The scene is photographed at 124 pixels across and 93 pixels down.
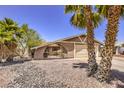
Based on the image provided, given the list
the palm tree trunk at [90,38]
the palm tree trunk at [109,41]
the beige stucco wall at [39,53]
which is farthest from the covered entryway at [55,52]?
the palm tree trunk at [109,41]

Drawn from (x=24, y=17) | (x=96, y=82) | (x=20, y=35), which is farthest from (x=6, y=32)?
(x=96, y=82)

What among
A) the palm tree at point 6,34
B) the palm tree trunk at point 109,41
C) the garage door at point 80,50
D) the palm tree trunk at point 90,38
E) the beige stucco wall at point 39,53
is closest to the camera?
the palm tree trunk at point 109,41

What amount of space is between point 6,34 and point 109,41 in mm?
12770

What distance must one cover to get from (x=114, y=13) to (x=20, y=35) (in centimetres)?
1403

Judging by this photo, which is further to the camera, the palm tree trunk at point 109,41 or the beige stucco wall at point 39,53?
the beige stucco wall at point 39,53

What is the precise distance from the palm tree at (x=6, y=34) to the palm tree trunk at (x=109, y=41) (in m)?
12.0

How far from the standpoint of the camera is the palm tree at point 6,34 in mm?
18375

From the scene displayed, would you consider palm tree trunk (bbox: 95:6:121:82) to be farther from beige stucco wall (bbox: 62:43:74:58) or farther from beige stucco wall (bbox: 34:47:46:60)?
beige stucco wall (bbox: 62:43:74:58)

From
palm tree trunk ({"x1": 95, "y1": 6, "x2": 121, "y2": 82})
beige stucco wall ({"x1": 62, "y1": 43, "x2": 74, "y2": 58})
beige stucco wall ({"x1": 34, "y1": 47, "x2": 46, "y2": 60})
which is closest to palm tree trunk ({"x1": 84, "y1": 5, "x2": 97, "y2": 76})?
palm tree trunk ({"x1": 95, "y1": 6, "x2": 121, "y2": 82})

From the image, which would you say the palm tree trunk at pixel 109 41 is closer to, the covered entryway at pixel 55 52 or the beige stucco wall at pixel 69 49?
the beige stucco wall at pixel 69 49

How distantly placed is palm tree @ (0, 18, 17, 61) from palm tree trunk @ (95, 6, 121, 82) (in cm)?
1202

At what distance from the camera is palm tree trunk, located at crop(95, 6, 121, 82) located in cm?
789

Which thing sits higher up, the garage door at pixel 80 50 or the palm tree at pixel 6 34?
the palm tree at pixel 6 34
